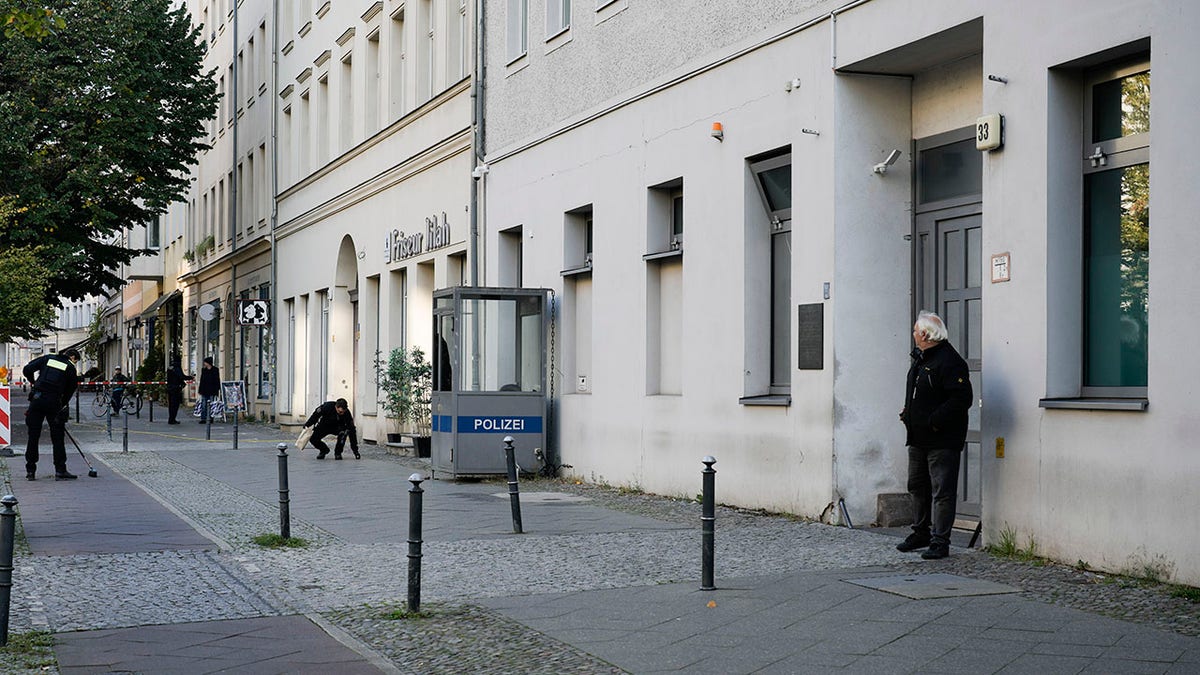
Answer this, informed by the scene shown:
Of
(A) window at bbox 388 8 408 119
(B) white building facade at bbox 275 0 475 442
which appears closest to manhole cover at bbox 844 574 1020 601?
(B) white building facade at bbox 275 0 475 442

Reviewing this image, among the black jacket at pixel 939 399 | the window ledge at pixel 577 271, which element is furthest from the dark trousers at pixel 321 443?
the black jacket at pixel 939 399

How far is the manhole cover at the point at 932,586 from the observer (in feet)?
28.5

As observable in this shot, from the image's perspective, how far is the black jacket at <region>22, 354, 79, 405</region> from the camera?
18.7 m

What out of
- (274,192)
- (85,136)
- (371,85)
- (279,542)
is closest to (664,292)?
(279,542)

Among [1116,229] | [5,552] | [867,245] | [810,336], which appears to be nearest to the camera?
[5,552]

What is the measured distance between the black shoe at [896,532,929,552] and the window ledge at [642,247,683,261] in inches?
218

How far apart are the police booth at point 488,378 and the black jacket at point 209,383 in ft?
66.8

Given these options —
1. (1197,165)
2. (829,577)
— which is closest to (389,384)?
(829,577)

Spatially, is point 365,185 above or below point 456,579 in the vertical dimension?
above

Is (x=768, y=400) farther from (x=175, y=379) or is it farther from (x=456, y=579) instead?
(x=175, y=379)

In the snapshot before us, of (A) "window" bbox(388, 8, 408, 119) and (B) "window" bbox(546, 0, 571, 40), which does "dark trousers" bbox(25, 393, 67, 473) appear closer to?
(B) "window" bbox(546, 0, 571, 40)

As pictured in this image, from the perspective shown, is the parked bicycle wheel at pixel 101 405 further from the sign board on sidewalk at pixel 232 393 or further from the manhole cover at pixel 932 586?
the manhole cover at pixel 932 586

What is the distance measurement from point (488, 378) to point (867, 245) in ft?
22.3

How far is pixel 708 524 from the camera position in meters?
8.79
